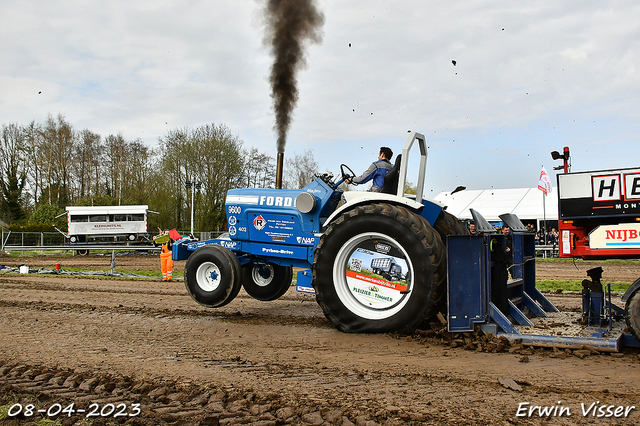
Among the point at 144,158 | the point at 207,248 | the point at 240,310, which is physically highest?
the point at 144,158

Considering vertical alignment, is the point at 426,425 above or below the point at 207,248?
below

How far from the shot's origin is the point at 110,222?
3666 cm

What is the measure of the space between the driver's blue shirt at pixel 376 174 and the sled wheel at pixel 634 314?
2814mm

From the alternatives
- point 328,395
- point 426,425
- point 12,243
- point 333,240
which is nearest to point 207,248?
point 333,240

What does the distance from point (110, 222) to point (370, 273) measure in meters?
34.9

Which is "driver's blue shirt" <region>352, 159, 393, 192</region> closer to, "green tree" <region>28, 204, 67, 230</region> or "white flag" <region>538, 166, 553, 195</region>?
"white flag" <region>538, 166, 553, 195</region>

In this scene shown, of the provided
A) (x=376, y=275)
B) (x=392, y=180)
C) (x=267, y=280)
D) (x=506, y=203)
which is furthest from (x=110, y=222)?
(x=376, y=275)

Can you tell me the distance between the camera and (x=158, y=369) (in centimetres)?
427

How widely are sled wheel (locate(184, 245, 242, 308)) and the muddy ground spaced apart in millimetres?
365

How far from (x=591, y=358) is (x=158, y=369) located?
3717 mm

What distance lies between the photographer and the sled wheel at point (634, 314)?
14.2 feet

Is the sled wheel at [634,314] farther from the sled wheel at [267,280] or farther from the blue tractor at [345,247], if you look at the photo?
the sled wheel at [267,280]

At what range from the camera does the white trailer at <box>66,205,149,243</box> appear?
36188 mm

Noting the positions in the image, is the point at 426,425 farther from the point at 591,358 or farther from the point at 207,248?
the point at 207,248
